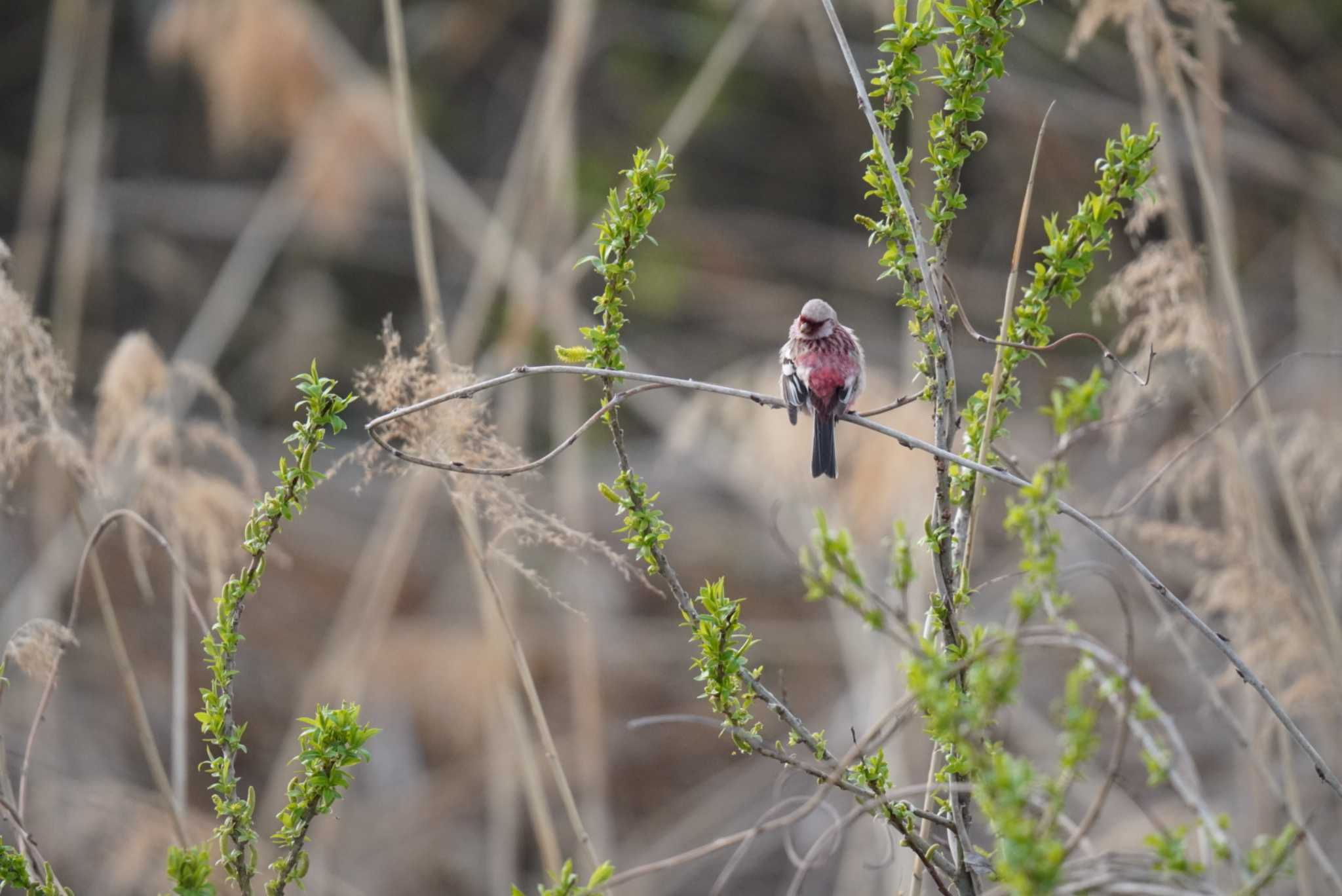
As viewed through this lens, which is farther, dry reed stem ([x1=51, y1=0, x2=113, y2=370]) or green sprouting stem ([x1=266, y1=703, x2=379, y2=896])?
dry reed stem ([x1=51, y1=0, x2=113, y2=370])

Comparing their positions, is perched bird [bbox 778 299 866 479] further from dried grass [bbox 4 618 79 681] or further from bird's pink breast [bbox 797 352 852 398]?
dried grass [bbox 4 618 79 681]

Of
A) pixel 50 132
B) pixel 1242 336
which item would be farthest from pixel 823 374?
pixel 50 132

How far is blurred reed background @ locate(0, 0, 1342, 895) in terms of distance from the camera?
3.59 meters

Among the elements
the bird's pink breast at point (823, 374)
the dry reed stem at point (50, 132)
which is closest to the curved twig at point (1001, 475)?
the bird's pink breast at point (823, 374)

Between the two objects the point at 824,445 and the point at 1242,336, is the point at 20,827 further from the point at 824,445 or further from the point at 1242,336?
the point at 1242,336

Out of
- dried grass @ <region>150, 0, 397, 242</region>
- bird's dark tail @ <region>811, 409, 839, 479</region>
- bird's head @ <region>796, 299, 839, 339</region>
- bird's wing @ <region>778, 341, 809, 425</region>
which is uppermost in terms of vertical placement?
dried grass @ <region>150, 0, 397, 242</region>

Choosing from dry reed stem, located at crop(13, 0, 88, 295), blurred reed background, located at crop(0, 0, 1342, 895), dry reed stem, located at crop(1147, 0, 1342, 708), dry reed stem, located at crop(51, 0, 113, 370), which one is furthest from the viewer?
dry reed stem, located at crop(13, 0, 88, 295)

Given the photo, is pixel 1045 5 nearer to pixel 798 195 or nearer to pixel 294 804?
pixel 798 195

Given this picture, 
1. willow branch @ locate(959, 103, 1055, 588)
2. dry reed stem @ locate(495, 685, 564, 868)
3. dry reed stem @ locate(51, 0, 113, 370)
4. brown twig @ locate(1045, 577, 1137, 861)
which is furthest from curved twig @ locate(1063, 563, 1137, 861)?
dry reed stem @ locate(51, 0, 113, 370)

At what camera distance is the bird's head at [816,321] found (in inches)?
115

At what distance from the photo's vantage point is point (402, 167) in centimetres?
884

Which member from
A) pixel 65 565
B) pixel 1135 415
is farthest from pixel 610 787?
pixel 1135 415

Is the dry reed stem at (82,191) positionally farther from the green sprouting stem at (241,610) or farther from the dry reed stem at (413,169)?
the green sprouting stem at (241,610)

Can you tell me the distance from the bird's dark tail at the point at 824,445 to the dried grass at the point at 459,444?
0.74 metres
